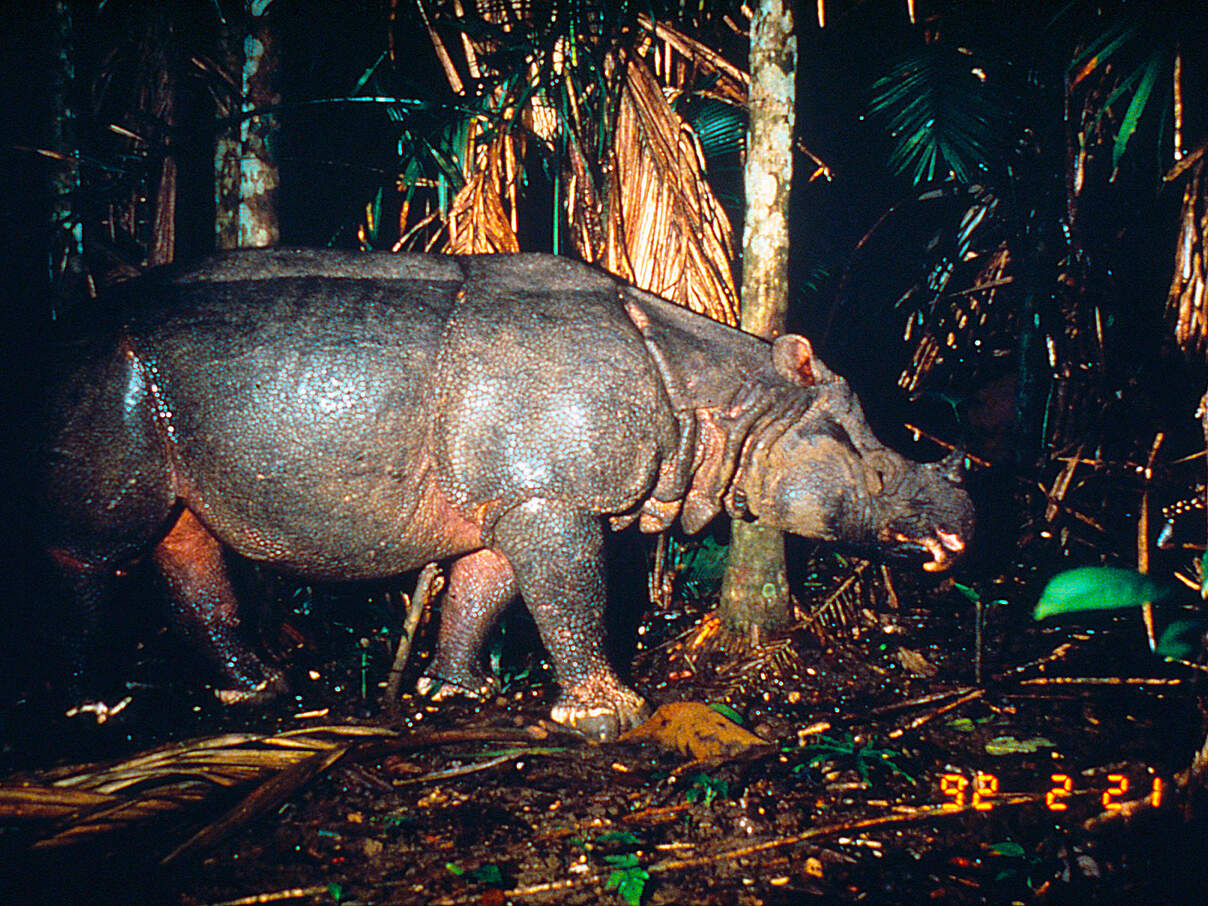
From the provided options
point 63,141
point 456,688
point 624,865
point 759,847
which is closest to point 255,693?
point 456,688

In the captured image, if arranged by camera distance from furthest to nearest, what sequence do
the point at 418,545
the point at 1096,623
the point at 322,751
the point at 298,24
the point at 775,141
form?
the point at 298,24, the point at 1096,623, the point at 775,141, the point at 418,545, the point at 322,751

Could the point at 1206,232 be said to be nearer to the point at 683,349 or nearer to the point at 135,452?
the point at 683,349

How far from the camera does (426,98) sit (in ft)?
15.0

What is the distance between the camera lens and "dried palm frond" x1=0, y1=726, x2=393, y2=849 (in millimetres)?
2578

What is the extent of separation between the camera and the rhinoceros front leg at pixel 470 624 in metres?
3.79

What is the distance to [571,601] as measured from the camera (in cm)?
329

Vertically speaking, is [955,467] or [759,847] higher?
[955,467]

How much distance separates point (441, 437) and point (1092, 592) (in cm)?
230

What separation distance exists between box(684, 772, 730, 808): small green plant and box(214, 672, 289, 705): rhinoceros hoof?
2.01 meters

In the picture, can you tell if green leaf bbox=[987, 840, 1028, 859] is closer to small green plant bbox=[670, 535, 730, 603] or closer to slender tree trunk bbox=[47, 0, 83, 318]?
small green plant bbox=[670, 535, 730, 603]

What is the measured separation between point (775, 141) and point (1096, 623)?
121 inches

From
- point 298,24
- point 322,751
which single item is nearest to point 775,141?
point 298,24

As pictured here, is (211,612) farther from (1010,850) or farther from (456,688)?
(1010,850)

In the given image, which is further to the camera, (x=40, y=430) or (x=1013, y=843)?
(x=40, y=430)
